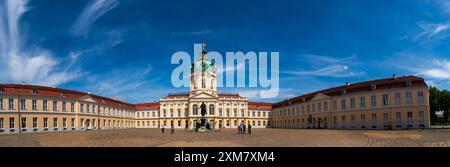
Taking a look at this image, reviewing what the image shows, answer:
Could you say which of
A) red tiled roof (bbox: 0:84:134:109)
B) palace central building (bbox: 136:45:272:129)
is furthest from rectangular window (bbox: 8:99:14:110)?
palace central building (bbox: 136:45:272:129)

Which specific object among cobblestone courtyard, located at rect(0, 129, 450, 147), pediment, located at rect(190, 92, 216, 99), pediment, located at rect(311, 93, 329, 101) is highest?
pediment, located at rect(190, 92, 216, 99)

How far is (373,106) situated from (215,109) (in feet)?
133

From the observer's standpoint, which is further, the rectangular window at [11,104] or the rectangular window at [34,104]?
the rectangular window at [34,104]

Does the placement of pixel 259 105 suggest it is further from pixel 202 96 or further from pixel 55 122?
pixel 55 122

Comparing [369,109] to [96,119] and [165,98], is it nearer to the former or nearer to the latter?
[96,119]

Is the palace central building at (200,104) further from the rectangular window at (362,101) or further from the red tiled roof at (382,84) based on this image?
the rectangular window at (362,101)

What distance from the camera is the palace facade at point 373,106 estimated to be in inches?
1634

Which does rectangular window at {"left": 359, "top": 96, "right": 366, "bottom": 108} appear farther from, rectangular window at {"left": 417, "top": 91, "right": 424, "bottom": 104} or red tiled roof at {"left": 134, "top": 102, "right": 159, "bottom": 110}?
red tiled roof at {"left": 134, "top": 102, "right": 159, "bottom": 110}

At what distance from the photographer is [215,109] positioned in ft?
260

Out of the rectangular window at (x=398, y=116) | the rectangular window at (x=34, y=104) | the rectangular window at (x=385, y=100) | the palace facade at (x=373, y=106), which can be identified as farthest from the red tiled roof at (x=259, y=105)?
the rectangular window at (x=34, y=104)

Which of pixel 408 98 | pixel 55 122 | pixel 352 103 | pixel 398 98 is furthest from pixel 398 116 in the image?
pixel 55 122

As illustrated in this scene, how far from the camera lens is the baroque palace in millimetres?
42531

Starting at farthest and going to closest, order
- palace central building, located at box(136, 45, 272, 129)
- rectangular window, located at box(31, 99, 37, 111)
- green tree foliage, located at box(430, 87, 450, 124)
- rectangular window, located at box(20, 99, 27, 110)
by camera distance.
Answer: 1. palace central building, located at box(136, 45, 272, 129)
2. green tree foliage, located at box(430, 87, 450, 124)
3. rectangular window, located at box(31, 99, 37, 111)
4. rectangular window, located at box(20, 99, 27, 110)

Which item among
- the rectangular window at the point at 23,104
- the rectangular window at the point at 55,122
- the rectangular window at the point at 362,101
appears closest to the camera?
the rectangular window at the point at 23,104
